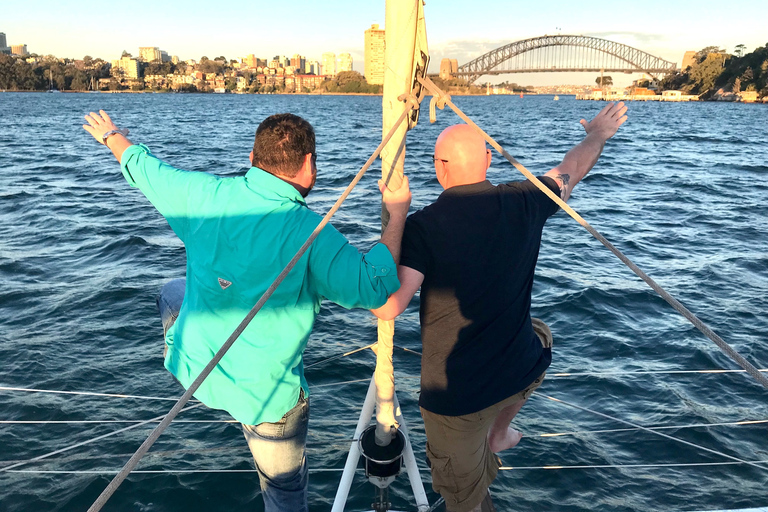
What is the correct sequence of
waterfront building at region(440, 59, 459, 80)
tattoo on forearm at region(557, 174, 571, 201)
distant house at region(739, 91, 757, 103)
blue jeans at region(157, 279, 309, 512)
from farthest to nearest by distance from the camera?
waterfront building at region(440, 59, 459, 80) → distant house at region(739, 91, 757, 103) → tattoo on forearm at region(557, 174, 571, 201) → blue jeans at region(157, 279, 309, 512)

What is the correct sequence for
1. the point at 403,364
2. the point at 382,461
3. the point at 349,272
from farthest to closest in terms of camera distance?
the point at 403,364, the point at 382,461, the point at 349,272

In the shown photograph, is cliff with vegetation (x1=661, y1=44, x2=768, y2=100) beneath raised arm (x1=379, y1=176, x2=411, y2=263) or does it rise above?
above

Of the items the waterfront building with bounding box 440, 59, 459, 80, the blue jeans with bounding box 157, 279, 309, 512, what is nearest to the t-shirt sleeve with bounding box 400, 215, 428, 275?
the blue jeans with bounding box 157, 279, 309, 512

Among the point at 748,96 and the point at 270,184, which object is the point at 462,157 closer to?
the point at 270,184

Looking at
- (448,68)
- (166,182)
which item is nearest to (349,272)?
(166,182)

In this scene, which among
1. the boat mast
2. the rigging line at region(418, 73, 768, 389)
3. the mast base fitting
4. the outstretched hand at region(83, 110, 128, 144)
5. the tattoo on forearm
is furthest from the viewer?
the mast base fitting

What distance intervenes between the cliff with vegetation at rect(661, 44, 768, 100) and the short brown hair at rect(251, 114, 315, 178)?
10024 centimetres

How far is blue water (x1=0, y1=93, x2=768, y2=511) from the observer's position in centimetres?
392

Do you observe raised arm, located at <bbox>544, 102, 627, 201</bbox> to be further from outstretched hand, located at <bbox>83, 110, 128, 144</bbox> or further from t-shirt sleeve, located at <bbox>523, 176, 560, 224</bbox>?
outstretched hand, located at <bbox>83, 110, 128, 144</bbox>

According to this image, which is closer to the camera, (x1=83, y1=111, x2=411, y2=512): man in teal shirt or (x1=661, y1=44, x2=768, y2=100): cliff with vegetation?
(x1=83, y1=111, x2=411, y2=512): man in teal shirt

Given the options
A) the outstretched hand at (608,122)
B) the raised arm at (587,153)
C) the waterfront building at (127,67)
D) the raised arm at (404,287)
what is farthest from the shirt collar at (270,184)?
the waterfront building at (127,67)

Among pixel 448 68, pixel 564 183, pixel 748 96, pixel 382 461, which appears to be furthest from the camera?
pixel 448 68

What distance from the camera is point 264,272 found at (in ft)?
6.06

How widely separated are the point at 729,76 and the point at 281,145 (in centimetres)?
11228
